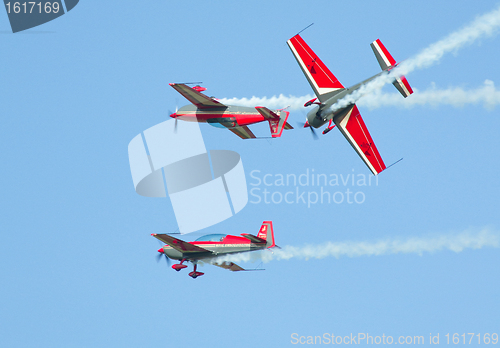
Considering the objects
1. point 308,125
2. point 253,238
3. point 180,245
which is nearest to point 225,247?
point 253,238

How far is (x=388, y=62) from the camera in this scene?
48719 millimetres

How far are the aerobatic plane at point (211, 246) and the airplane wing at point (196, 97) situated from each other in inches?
342

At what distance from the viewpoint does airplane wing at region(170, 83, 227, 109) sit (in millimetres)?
51594

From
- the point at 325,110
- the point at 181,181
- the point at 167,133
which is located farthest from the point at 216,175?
the point at 325,110

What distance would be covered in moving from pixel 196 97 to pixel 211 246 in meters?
9.96

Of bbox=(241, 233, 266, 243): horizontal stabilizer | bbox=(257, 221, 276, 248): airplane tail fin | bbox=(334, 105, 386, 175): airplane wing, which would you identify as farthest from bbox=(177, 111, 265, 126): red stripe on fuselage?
bbox=(241, 233, 266, 243): horizontal stabilizer

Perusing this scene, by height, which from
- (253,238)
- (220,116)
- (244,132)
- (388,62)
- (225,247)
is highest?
(388,62)

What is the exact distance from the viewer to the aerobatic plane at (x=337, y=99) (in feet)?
161

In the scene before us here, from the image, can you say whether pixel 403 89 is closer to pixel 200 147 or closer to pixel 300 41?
pixel 300 41

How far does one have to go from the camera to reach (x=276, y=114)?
5053cm

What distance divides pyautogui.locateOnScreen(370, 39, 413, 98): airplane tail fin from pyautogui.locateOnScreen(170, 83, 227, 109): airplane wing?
10.9 meters

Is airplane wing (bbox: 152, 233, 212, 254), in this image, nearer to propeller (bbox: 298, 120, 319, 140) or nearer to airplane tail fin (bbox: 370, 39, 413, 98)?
propeller (bbox: 298, 120, 319, 140)

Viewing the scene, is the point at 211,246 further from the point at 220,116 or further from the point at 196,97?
the point at 196,97

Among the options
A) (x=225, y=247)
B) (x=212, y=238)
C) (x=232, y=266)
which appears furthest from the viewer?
(x=232, y=266)
